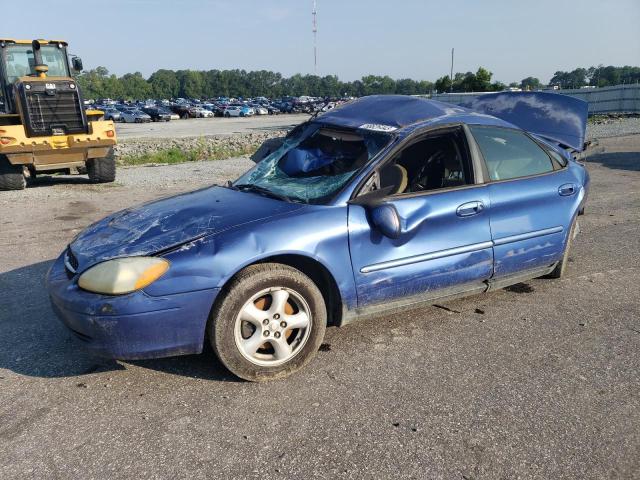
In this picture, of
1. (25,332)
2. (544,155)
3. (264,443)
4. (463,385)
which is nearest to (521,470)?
(463,385)

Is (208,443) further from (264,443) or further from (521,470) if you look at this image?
(521,470)

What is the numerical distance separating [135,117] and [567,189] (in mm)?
50683

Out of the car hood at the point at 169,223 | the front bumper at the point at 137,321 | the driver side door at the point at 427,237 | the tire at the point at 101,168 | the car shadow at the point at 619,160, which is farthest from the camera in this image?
the car shadow at the point at 619,160

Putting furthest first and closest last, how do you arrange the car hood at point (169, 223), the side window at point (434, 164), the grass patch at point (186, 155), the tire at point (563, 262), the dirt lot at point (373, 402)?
1. the grass patch at point (186, 155)
2. the tire at point (563, 262)
3. the side window at point (434, 164)
4. the car hood at point (169, 223)
5. the dirt lot at point (373, 402)

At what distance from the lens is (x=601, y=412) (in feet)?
9.34

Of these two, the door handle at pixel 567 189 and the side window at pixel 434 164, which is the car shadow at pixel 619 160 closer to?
the door handle at pixel 567 189

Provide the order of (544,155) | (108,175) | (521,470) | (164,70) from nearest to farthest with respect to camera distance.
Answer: (521,470) → (544,155) → (108,175) → (164,70)

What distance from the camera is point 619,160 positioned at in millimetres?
12898

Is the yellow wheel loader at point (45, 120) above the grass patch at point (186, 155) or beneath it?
above

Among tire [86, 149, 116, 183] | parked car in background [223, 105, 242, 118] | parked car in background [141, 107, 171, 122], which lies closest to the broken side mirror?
tire [86, 149, 116, 183]

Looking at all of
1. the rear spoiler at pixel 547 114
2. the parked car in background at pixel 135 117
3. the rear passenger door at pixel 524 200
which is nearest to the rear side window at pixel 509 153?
the rear passenger door at pixel 524 200

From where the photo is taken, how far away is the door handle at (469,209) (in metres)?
3.72

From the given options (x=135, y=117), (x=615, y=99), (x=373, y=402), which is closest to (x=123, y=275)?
(x=373, y=402)

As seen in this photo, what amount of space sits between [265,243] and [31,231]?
5.33m
